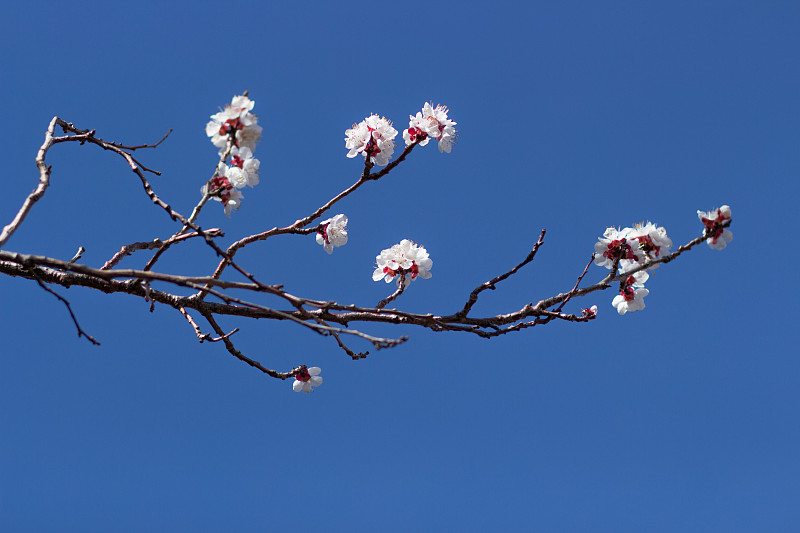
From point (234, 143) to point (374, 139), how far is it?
96 cm

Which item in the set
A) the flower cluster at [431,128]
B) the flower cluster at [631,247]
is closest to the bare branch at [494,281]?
the flower cluster at [631,247]

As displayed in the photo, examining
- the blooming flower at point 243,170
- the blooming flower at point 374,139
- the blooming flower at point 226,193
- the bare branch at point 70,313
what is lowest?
the bare branch at point 70,313

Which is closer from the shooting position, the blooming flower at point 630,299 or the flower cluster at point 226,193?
the flower cluster at point 226,193

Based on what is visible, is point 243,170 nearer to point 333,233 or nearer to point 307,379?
point 333,233

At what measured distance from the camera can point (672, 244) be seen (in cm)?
266

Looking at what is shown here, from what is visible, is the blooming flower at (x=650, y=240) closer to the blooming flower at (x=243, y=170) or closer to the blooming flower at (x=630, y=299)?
the blooming flower at (x=630, y=299)

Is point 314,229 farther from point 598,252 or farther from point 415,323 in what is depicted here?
point 598,252

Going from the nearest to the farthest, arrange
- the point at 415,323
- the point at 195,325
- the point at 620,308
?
the point at 415,323
the point at 195,325
the point at 620,308

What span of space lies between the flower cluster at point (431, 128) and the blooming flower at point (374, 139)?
99mm

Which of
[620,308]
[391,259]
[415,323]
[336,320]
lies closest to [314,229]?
[391,259]

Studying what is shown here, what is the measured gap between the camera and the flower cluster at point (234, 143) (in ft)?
7.85

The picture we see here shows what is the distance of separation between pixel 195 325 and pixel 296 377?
29.6 inches

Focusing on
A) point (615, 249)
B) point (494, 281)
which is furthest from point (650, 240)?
point (494, 281)

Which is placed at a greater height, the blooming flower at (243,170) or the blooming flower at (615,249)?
the blooming flower at (243,170)
